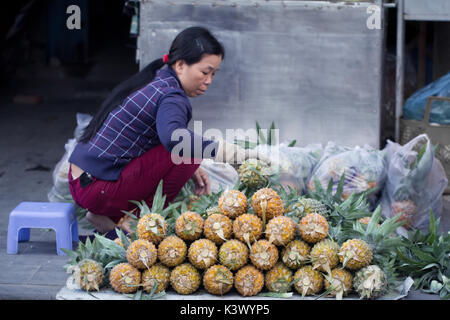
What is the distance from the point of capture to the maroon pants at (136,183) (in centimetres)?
333

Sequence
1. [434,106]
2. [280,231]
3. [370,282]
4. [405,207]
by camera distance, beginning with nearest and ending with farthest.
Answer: [370,282]
[280,231]
[405,207]
[434,106]

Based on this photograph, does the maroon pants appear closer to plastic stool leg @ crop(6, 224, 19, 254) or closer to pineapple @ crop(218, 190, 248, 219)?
plastic stool leg @ crop(6, 224, 19, 254)

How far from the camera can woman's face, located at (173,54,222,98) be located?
10.4 ft

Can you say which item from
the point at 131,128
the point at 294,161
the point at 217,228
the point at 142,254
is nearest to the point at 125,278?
the point at 142,254

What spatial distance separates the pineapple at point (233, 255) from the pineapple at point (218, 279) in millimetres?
27

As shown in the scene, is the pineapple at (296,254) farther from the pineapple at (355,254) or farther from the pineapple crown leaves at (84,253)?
the pineapple crown leaves at (84,253)

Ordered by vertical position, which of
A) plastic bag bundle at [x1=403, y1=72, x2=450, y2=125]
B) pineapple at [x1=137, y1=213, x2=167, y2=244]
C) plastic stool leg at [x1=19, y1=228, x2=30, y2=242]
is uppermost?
plastic bag bundle at [x1=403, y1=72, x2=450, y2=125]

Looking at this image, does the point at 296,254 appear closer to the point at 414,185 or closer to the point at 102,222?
the point at 102,222

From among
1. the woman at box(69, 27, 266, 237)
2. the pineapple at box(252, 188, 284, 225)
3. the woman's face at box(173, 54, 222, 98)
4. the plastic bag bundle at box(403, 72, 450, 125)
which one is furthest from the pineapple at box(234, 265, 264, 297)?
the plastic bag bundle at box(403, 72, 450, 125)

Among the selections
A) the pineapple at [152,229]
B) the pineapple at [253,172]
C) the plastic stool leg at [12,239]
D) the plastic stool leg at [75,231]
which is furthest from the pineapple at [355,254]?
the plastic stool leg at [12,239]

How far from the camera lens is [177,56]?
10.5 feet

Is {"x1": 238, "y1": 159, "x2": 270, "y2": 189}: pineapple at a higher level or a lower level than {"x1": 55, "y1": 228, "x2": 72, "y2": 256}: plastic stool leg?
higher

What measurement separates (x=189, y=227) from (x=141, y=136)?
85 centimetres
